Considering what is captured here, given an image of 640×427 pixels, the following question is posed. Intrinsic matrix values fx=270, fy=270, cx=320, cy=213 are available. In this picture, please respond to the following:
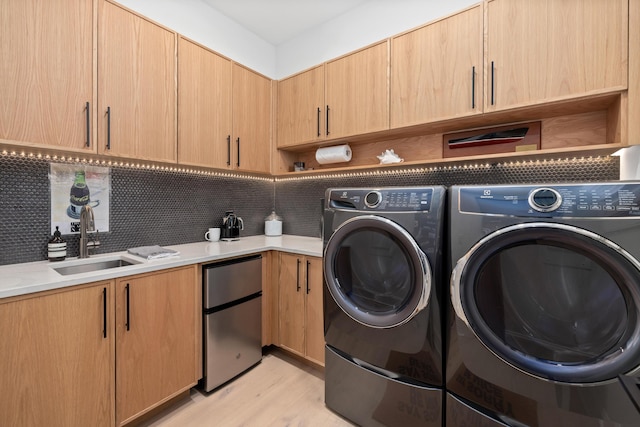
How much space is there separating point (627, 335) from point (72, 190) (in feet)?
8.98

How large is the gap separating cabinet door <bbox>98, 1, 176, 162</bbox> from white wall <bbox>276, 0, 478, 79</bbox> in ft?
3.97

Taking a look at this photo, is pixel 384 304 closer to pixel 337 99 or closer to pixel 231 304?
pixel 231 304

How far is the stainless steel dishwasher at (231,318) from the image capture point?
1.75 meters

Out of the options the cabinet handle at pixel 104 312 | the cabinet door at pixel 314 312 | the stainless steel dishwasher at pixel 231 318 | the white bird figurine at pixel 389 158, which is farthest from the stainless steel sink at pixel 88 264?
the white bird figurine at pixel 389 158

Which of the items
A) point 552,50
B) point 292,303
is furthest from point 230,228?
point 552,50

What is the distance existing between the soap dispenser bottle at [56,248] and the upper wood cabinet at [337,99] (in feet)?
5.61

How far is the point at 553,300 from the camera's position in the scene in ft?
3.26

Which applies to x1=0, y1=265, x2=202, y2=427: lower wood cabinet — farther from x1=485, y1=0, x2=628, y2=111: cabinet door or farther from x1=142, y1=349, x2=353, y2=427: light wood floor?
x1=485, y1=0, x2=628, y2=111: cabinet door

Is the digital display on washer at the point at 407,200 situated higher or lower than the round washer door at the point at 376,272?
higher

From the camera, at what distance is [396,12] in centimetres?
210

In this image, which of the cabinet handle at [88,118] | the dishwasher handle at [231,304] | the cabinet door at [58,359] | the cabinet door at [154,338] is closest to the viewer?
the cabinet door at [58,359]

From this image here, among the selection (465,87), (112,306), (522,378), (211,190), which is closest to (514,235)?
(522,378)

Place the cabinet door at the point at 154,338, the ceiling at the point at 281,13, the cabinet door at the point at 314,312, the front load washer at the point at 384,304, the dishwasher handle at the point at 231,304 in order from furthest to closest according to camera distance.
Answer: the ceiling at the point at 281,13, the cabinet door at the point at 314,312, the dishwasher handle at the point at 231,304, the cabinet door at the point at 154,338, the front load washer at the point at 384,304

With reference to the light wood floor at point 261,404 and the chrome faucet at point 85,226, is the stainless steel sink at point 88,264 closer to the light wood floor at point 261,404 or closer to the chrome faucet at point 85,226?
the chrome faucet at point 85,226
